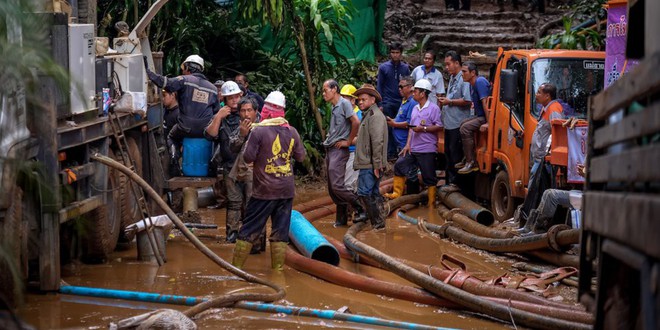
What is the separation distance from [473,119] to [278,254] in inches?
205

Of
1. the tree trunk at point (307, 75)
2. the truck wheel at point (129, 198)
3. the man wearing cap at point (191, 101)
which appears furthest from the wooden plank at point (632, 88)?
the tree trunk at point (307, 75)

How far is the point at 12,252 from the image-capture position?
14.5 feet

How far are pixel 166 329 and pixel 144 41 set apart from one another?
19.7 ft

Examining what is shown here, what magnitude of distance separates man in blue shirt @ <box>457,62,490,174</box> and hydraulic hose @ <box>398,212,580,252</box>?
207 centimetres

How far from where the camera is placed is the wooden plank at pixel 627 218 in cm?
397

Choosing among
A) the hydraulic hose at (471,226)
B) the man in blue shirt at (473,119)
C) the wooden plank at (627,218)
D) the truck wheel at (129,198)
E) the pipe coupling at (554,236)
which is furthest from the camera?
the man in blue shirt at (473,119)

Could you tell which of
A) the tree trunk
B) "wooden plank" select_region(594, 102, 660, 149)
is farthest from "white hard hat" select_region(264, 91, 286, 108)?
the tree trunk

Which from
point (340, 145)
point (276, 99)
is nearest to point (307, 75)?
point (340, 145)

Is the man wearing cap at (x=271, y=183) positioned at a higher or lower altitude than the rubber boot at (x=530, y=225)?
higher

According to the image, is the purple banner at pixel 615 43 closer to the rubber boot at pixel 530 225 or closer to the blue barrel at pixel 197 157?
the rubber boot at pixel 530 225

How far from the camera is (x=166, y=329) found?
759 centimetres

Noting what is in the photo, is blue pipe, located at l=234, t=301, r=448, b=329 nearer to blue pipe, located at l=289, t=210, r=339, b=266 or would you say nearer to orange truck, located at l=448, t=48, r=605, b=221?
blue pipe, located at l=289, t=210, r=339, b=266

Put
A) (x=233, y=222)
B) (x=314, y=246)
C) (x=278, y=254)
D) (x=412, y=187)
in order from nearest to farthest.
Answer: (x=278, y=254) → (x=314, y=246) → (x=233, y=222) → (x=412, y=187)

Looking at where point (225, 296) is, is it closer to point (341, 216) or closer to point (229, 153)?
point (229, 153)
